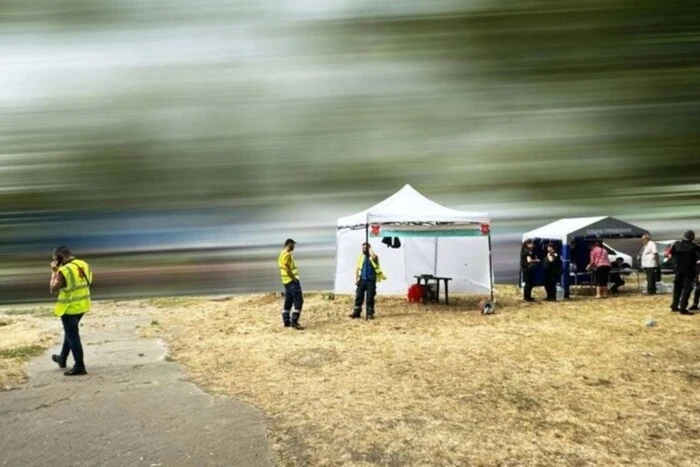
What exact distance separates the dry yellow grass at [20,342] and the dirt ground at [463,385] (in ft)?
4.83

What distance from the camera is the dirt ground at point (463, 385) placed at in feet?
11.2

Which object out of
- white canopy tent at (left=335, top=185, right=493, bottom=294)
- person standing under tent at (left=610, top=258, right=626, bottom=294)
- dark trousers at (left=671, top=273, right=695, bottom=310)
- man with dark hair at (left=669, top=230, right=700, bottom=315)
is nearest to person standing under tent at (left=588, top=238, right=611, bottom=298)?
person standing under tent at (left=610, top=258, right=626, bottom=294)

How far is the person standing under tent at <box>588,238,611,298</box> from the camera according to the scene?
13312 mm

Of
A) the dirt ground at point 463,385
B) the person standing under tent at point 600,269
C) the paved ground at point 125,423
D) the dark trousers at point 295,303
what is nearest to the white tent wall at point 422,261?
the person standing under tent at point 600,269

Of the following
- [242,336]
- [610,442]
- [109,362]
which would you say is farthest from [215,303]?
[610,442]

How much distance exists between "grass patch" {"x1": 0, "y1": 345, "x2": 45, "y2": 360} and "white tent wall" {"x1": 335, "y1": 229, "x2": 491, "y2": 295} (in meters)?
6.44

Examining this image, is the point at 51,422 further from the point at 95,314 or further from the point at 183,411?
the point at 95,314

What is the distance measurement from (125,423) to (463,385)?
2774 mm

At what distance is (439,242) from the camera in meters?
13.6

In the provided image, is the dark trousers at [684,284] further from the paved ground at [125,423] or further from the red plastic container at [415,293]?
the paved ground at [125,423]

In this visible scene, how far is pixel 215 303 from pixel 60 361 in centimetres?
711

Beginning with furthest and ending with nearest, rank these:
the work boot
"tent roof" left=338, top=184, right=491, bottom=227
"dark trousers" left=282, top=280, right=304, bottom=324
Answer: "tent roof" left=338, top=184, right=491, bottom=227, "dark trousers" left=282, top=280, right=304, bottom=324, the work boot

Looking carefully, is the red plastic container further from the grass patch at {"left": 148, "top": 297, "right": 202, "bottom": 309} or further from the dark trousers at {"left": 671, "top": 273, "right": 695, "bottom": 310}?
the grass patch at {"left": 148, "top": 297, "right": 202, "bottom": 309}

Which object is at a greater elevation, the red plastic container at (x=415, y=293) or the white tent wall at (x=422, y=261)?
the white tent wall at (x=422, y=261)
